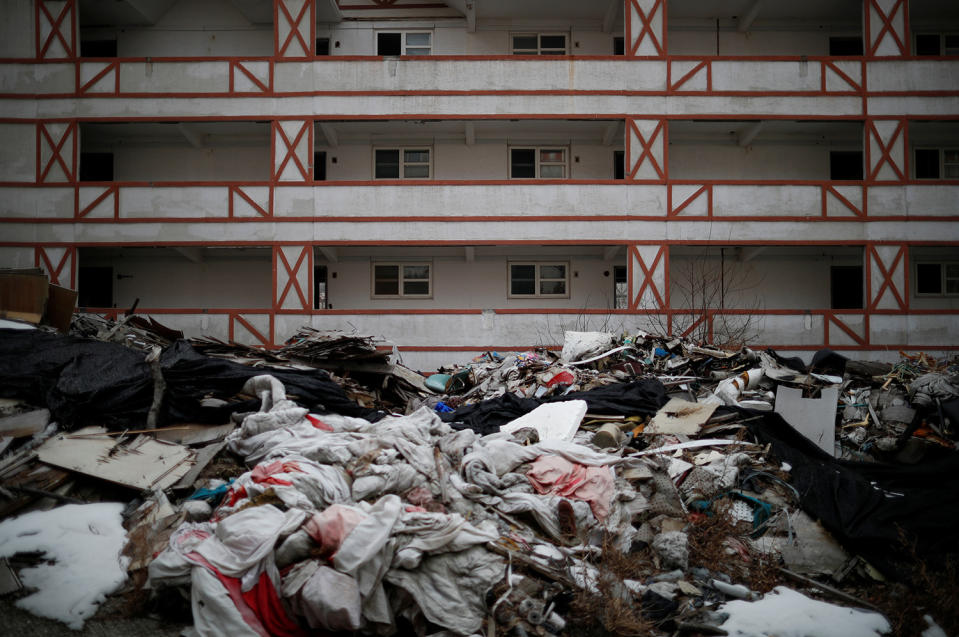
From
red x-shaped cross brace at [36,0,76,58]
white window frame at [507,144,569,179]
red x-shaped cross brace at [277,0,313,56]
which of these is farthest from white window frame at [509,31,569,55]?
red x-shaped cross brace at [36,0,76,58]

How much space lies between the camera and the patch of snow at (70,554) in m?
4.46

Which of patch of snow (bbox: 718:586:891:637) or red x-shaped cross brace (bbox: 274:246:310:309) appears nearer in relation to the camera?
patch of snow (bbox: 718:586:891:637)

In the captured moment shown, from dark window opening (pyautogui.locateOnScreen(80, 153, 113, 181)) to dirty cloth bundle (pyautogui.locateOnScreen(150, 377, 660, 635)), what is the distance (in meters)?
15.1

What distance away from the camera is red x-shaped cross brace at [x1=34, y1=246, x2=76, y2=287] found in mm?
15934

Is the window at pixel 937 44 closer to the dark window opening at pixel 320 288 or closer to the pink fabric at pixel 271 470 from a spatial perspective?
the dark window opening at pixel 320 288

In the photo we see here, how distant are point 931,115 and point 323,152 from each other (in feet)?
52.1

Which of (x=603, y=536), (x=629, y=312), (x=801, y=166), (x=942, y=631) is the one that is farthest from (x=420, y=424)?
(x=801, y=166)

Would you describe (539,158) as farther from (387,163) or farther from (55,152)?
(55,152)

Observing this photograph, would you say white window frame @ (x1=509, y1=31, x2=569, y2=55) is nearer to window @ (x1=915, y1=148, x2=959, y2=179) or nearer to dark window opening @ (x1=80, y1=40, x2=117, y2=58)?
window @ (x1=915, y1=148, x2=959, y2=179)

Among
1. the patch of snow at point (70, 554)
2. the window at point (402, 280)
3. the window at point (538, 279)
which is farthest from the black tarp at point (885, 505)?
the window at point (402, 280)

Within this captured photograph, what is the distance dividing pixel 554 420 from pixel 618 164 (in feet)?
38.4

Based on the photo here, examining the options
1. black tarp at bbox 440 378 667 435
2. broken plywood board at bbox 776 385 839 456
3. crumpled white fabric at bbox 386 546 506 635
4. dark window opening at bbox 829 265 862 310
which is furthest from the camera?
dark window opening at bbox 829 265 862 310

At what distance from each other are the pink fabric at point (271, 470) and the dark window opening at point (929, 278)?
1818cm

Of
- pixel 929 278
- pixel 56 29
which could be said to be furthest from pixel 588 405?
pixel 56 29
